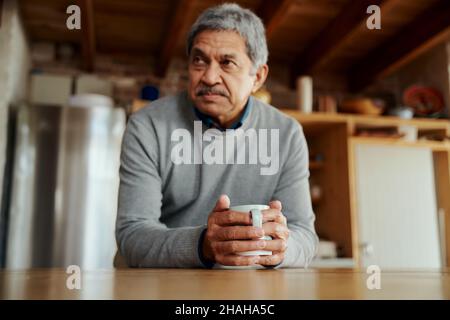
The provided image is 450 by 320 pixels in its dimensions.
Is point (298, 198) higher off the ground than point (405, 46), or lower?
lower

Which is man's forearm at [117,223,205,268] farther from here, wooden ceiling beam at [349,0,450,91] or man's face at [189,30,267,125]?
wooden ceiling beam at [349,0,450,91]

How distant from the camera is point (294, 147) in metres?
1.25

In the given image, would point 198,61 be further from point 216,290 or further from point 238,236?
point 216,290

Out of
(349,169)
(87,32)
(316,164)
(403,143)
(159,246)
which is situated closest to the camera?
(159,246)

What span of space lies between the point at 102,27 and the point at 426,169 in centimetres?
254

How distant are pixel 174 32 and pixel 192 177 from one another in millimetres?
1949

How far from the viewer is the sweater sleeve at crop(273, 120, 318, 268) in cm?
109

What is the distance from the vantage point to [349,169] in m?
3.05

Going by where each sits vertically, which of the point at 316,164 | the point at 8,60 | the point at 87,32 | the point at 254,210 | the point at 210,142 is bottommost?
the point at 254,210

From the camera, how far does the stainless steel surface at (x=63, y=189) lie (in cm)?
255

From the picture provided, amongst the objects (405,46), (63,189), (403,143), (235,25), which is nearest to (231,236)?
(235,25)

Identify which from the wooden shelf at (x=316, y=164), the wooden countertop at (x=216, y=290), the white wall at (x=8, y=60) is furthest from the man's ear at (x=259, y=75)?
the wooden shelf at (x=316, y=164)

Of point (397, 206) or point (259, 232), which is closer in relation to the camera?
point (259, 232)

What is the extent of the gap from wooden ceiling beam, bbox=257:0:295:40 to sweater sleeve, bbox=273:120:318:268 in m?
1.42
